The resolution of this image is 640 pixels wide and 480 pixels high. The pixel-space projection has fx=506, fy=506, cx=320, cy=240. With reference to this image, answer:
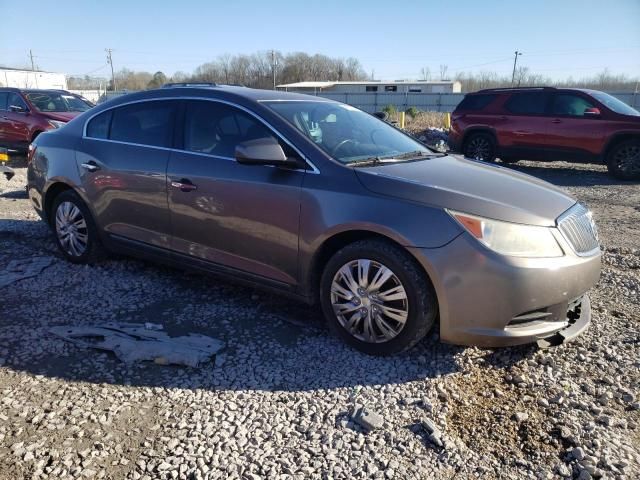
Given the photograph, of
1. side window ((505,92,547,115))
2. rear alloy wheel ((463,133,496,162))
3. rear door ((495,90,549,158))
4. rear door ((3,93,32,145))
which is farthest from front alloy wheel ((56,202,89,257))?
side window ((505,92,547,115))

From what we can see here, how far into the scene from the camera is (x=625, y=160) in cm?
1052

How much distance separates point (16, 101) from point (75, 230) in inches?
376

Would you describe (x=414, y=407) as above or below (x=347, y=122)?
below

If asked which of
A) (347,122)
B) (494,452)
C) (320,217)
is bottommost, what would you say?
(494,452)

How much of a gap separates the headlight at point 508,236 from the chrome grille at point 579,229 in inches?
8.9

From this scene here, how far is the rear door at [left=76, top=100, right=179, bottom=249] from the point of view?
4.21m

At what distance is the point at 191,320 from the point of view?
3844 millimetres

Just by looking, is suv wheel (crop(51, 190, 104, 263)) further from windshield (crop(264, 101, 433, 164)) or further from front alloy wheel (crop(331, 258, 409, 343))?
front alloy wheel (crop(331, 258, 409, 343))

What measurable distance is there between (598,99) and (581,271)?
9357mm

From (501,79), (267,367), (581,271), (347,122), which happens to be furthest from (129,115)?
(501,79)

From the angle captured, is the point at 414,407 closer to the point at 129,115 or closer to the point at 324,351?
the point at 324,351

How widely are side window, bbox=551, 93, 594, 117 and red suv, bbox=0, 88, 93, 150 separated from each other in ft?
36.4

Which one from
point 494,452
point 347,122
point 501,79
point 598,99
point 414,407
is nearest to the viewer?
point 494,452

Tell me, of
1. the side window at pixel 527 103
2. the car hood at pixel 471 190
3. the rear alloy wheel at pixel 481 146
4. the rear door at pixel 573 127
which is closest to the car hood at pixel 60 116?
the rear alloy wheel at pixel 481 146
